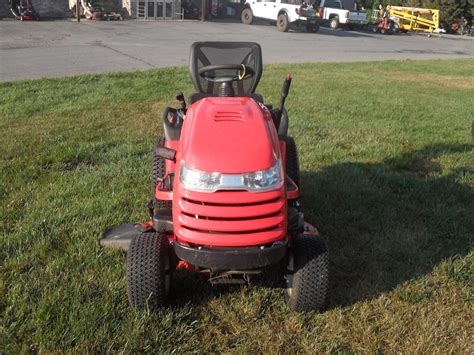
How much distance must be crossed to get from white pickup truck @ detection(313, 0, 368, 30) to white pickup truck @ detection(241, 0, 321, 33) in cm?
272

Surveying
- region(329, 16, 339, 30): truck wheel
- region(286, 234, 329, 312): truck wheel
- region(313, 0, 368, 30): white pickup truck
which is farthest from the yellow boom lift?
region(286, 234, 329, 312): truck wheel

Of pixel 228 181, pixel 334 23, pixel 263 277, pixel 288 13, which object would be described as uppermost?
pixel 288 13

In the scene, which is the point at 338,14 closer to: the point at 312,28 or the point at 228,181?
the point at 312,28

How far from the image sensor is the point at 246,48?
11.6 ft

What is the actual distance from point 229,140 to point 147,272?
0.76 metres

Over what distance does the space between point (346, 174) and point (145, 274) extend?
8.87ft

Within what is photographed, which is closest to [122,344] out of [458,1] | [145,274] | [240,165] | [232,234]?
[145,274]

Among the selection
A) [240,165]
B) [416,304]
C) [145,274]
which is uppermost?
[240,165]

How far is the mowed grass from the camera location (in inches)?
94.8

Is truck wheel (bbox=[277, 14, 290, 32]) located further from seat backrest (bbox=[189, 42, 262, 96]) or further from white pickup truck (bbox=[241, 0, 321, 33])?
seat backrest (bbox=[189, 42, 262, 96])

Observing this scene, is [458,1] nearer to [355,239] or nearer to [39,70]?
[39,70]

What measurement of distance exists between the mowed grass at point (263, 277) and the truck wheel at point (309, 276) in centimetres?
11

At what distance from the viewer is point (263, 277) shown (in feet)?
9.46

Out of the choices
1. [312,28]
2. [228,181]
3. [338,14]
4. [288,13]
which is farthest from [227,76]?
[338,14]
